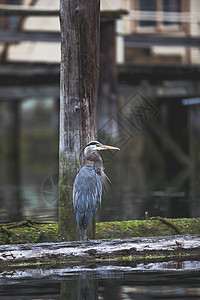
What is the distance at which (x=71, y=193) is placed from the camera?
5867mm

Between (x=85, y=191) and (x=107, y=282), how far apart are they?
119cm

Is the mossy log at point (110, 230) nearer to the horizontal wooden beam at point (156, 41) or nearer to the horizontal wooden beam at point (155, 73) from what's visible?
the horizontal wooden beam at point (155, 73)

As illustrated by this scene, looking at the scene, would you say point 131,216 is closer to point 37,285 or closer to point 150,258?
point 150,258

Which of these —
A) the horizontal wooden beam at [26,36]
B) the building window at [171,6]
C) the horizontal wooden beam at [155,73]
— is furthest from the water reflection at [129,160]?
the building window at [171,6]

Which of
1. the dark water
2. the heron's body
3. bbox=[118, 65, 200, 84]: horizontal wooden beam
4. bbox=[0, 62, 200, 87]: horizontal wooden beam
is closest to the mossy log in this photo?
the heron's body

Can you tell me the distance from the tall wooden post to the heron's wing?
0.19m

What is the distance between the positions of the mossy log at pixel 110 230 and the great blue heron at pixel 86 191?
0.47m

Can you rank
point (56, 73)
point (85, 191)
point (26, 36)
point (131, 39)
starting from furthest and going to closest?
point (131, 39) → point (56, 73) → point (26, 36) → point (85, 191)

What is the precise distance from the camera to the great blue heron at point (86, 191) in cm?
564

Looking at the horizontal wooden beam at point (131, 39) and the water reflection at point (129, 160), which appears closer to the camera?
the water reflection at point (129, 160)

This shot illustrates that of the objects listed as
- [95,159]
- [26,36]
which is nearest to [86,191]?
[95,159]

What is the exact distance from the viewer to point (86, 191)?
18.7 feet

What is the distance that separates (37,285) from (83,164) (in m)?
1.59

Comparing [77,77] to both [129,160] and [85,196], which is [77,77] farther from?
[129,160]
